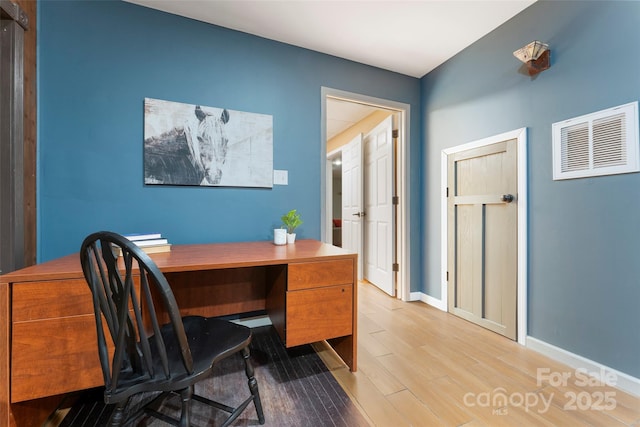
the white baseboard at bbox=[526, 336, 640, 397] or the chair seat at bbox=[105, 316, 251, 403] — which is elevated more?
the chair seat at bbox=[105, 316, 251, 403]

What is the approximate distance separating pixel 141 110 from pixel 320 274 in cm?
167

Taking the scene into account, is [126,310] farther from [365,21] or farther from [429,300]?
[429,300]

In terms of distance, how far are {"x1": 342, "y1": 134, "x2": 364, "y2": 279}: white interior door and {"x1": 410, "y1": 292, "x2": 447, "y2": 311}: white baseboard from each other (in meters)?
0.88

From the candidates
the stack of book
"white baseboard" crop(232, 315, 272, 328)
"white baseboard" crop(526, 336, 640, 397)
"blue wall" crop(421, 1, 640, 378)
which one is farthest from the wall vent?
the stack of book

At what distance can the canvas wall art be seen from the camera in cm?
188

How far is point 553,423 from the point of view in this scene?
122 cm

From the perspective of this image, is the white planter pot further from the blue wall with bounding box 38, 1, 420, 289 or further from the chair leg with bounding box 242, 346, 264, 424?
the chair leg with bounding box 242, 346, 264, 424

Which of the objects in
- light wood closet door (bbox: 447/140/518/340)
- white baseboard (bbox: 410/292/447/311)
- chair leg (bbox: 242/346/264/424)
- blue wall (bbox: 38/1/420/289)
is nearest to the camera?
chair leg (bbox: 242/346/264/424)

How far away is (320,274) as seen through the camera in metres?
1.46

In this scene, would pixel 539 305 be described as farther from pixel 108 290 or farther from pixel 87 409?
pixel 87 409

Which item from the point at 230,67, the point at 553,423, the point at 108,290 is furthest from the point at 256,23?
the point at 553,423

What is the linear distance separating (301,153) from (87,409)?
2.03 metres

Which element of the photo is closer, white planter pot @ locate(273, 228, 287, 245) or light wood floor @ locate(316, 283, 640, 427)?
light wood floor @ locate(316, 283, 640, 427)

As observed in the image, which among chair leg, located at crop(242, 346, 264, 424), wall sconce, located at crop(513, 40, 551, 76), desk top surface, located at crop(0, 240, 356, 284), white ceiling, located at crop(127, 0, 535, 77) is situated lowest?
chair leg, located at crop(242, 346, 264, 424)
